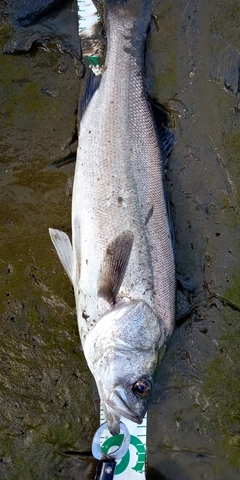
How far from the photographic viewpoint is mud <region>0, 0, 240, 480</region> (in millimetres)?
3408

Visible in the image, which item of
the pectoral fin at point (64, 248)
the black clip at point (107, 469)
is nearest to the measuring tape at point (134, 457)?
the black clip at point (107, 469)

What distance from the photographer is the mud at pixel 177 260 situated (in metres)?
3.41

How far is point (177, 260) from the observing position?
3578 mm

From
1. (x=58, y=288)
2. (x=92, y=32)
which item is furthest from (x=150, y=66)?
(x=58, y=288)

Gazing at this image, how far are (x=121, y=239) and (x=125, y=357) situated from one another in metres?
0.81

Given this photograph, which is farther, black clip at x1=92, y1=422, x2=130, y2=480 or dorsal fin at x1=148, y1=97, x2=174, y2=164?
dorsal fin at x1=148, y1=97, x2=174, y2=164

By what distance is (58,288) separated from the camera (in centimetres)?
350

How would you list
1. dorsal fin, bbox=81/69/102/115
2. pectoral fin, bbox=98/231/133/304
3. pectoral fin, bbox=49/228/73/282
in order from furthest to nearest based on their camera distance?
pectoral fin, bbox=49/228/73/282 → dorsal fin, bbox=81/69/102/115 → pectoral fin, bbox=98/231/133/304

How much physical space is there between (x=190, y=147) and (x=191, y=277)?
112 cm

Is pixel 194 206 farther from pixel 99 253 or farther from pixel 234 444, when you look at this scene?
pixel 234 444

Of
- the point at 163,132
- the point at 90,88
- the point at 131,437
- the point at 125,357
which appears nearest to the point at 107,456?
the point at 131,437

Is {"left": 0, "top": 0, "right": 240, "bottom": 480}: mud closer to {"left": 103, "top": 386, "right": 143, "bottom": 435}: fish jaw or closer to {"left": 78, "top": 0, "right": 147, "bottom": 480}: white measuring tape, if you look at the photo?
{"left": 78, "top": 0, "right": 147, "bottom": 480}: white measuring tape

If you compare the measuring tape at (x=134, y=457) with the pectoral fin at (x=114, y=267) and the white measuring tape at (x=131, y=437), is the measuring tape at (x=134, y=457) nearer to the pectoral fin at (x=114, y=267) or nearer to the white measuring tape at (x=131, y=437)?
the white measuring tape at (x=131, y=437)

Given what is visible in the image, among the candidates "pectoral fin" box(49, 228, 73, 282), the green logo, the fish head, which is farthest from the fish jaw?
"pectoral fin" box(49, 228, 73, 282)
